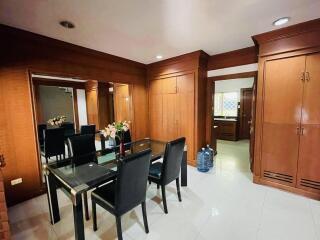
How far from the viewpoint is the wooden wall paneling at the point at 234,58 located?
121 inches

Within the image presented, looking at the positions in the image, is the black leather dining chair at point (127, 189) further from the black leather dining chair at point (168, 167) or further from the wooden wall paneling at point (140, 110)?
the wooden wall paneling at point (140, 110)

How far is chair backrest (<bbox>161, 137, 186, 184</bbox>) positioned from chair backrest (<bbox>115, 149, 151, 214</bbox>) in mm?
396

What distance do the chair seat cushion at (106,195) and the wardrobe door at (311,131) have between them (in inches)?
108

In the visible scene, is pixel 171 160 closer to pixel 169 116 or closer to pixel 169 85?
pixel 169 116

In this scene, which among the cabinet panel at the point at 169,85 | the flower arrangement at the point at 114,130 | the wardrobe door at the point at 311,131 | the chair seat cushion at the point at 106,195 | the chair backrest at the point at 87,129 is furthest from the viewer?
the chair backrest at the point at 87,129

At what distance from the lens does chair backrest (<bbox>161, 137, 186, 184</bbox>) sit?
2020 millimetres

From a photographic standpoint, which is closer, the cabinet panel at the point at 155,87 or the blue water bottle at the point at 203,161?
the blue water bottle at the point at 203,161

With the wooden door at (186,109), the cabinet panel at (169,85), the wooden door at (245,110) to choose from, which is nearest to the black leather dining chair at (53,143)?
the cabinet panel at (169,85)

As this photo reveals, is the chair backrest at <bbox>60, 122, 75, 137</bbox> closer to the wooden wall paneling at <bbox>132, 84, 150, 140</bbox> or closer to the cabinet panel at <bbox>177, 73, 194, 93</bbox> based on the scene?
the wooden wall paneling at <bbox>132, 84, 150, 140</bbox>

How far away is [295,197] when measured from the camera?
239cm

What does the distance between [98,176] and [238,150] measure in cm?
441

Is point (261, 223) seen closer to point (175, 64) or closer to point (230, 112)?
point (175, 64)

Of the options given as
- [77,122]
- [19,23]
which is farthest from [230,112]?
[19,23]

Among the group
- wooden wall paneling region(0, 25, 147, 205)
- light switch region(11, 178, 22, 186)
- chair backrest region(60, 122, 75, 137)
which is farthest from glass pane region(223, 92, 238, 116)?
light switch region(11, 178, 22, 186)
